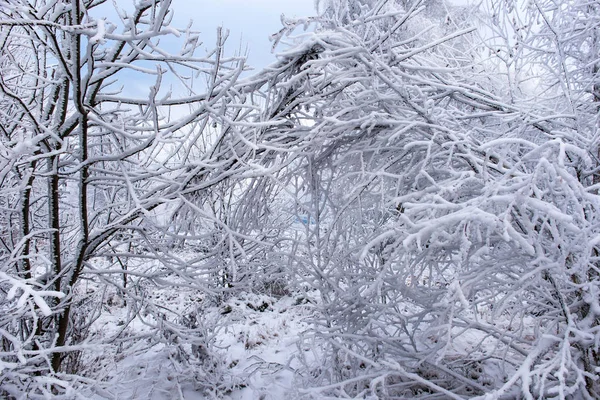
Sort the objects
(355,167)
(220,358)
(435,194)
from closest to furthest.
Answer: (435,194) < (355,167) < (220,358)

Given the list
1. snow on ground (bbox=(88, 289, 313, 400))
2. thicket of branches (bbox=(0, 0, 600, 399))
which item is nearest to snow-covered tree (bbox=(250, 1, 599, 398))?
thicket of branches (bbox=(0, 0, 600, 399))

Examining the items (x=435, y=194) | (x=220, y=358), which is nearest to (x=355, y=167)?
(x=435, y=194)

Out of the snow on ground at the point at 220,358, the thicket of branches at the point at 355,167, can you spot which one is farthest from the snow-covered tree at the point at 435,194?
the snow on ground at the point at 220,358

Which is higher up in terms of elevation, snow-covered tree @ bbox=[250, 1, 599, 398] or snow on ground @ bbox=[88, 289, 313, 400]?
snow-covered tree @ bbox=[250, 1, 599, 398]

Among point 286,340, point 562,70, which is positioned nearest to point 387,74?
point 562,70

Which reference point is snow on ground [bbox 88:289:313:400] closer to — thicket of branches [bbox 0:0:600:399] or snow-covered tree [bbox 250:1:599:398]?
thicket of branches [bbox 0:0:600:399]

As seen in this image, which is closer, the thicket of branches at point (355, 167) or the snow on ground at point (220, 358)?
the thicket of branches at point (355, 167)

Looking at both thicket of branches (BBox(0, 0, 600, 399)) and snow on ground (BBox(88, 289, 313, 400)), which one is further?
snow on ground (BBox(88, 289, 313, 400))

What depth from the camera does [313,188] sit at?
3.60 m

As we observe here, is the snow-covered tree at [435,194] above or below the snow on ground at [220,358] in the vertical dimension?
above

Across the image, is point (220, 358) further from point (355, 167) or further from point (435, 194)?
point (435, 194)

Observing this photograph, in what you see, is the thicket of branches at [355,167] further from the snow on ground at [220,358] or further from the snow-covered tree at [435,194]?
the snow on ground at [220,358]

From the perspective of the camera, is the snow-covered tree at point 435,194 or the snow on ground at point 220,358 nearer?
the snow-covered tree at point 435,194

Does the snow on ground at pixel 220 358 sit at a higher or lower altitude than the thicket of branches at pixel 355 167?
lower
